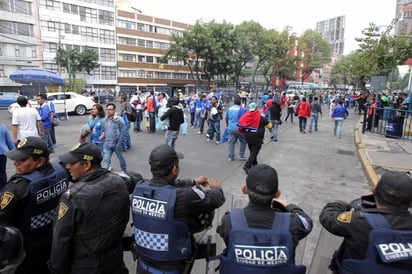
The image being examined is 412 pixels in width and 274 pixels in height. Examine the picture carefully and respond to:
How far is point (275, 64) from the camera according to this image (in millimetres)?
50750

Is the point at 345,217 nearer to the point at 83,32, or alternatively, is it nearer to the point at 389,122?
the point at 389,122

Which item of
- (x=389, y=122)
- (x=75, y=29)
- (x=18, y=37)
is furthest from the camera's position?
(x=75, y=29)

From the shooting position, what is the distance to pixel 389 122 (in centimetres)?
1147

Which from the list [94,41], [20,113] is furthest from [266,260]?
[94,41]

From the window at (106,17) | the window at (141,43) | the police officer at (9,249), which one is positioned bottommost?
the police officer at (9,249)

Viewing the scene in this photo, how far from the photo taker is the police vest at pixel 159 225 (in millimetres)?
1982

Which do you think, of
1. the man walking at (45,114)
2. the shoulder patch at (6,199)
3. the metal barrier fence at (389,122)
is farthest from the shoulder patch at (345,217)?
the metal barrier fence at (389,122)

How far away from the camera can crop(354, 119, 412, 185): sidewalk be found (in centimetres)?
720

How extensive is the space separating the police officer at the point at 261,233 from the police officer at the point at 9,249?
1349 millimetres

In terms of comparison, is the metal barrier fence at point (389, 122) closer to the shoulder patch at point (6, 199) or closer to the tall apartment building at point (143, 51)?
the shoulder patch at point (6, 199)

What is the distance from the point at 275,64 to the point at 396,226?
51.8 metres

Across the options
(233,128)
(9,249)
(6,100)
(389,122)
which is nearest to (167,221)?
(9,249)

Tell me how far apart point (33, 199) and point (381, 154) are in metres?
9.12

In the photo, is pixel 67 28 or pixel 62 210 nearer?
pixel 62 210
